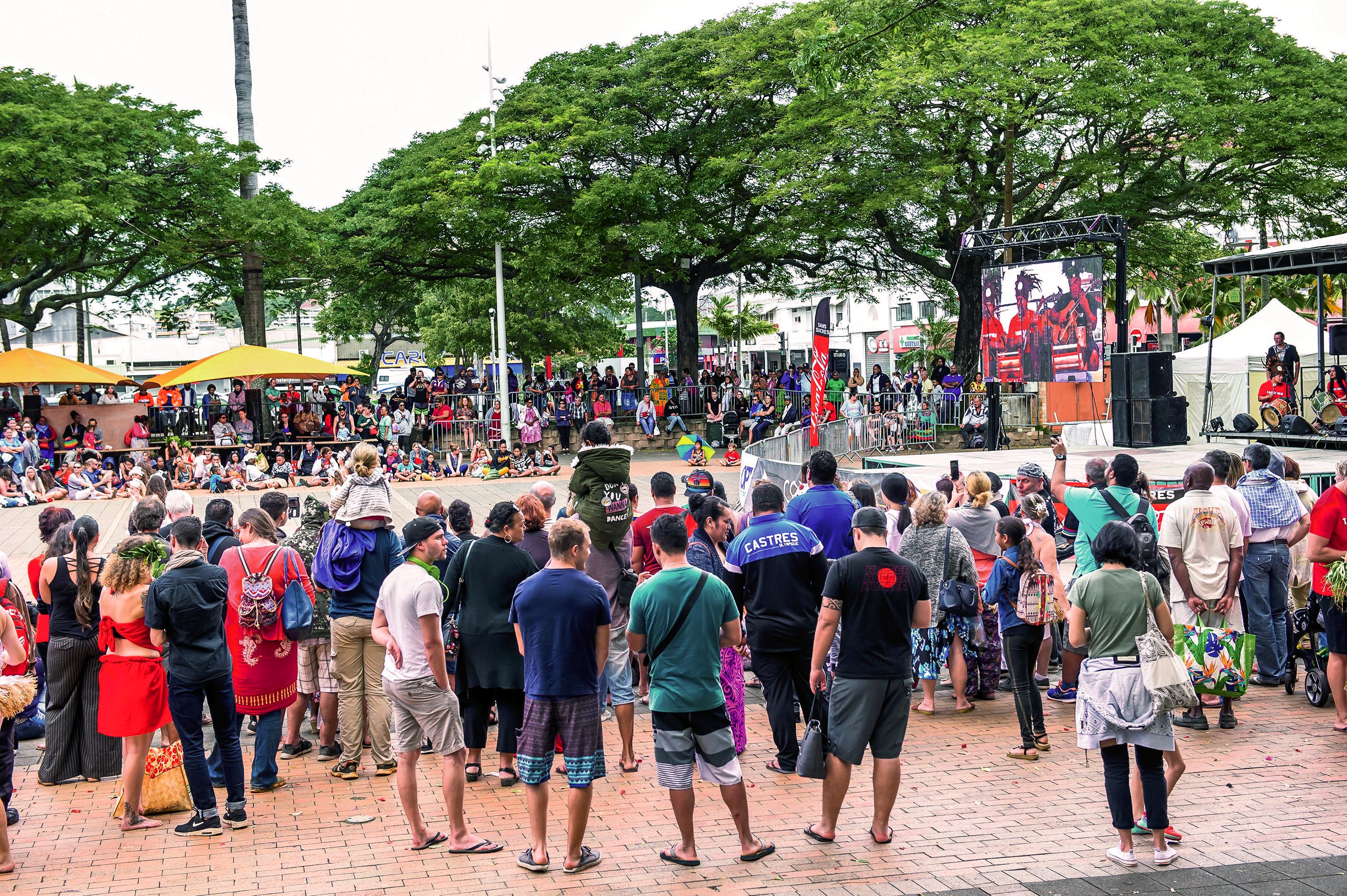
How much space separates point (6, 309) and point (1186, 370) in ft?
93.4

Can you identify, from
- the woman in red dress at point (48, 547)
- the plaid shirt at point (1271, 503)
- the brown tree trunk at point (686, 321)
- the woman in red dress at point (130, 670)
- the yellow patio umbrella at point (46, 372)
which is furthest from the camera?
the brown tree trunk at point (686, 321)

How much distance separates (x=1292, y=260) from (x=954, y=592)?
46.3 feet

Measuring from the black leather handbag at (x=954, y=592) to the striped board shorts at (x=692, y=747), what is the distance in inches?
113

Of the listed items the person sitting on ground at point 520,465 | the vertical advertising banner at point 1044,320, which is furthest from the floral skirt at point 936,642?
the person sitting on ground at point 520,465

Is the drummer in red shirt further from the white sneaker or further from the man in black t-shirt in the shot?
the man in black t-shirt

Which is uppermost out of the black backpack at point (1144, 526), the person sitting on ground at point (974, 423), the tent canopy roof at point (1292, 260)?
the tent canopy roof at point (1292, 260)

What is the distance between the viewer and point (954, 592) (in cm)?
779

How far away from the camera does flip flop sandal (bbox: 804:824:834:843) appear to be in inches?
227

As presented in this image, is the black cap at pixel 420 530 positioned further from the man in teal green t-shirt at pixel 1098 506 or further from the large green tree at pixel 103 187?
the large green tree at pixel 103 187

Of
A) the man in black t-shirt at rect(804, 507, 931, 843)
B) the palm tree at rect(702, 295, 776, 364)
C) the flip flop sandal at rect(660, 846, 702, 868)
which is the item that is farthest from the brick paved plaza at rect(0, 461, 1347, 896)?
the palm tree at rect(702, 295, 776, 364)

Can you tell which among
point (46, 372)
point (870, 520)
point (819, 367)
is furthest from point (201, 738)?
point (46, 372)

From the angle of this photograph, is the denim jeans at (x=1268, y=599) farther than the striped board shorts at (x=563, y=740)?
Yes

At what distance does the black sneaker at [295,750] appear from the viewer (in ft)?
24.5

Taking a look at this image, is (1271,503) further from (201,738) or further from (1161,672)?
Result: (201,738)
